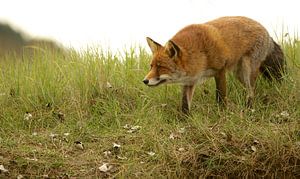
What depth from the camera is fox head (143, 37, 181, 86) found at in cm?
768

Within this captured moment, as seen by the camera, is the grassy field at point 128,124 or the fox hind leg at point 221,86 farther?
the fox hind leg at point 221,86

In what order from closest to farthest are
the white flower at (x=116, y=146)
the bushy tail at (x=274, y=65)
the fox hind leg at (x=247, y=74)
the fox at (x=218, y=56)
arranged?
the white flower at (x=116, y=146), the fox at (x=218, y=56), the fox hind leg at (x=247, y=74), the bushy tail at (x=274, y=65)

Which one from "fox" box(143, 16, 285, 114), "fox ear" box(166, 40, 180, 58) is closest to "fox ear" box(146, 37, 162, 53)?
"fox" box(143, 16, 285, 114)

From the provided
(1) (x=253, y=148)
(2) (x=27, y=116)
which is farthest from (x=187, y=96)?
(2) (x=27, y=116)

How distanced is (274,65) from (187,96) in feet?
4.88

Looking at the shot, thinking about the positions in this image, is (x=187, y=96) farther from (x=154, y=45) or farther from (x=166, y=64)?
(x=154, y=45)

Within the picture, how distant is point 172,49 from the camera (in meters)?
7.75

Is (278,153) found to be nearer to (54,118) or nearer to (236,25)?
(236,25)

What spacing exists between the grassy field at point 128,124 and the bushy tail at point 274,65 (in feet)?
0.58

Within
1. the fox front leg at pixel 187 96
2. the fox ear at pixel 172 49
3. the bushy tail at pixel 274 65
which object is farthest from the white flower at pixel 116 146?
the bushy tail at pixel 274 65

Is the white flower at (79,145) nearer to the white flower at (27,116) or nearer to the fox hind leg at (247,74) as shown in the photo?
the white flower at (27,116)

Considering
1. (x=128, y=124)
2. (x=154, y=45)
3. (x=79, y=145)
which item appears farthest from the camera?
(x=154, y=45)

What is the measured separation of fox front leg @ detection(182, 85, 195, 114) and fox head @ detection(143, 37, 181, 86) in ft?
1.18

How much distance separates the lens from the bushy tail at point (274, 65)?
859 centimetres
